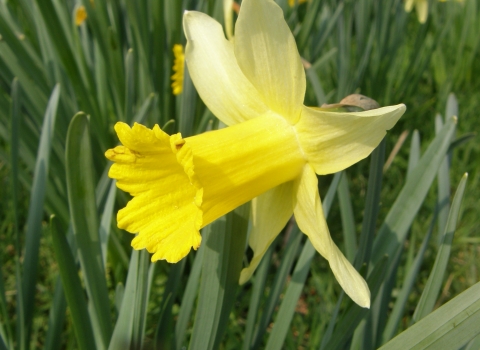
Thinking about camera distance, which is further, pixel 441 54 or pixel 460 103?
pixel 441 54

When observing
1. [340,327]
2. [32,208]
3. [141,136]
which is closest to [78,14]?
[32,208]

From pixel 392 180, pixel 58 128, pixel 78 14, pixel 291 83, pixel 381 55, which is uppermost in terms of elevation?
pixel 291 83

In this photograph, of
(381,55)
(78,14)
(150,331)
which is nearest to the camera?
(150,331)

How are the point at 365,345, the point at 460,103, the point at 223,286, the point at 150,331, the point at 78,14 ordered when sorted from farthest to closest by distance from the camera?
1. the point at 460,103
2. the point at 78,14
3. the point at 150,331
4. the point at 365,345
5. the point at 223,286

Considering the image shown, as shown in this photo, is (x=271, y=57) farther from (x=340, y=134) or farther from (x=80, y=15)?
(x=80, y=15)

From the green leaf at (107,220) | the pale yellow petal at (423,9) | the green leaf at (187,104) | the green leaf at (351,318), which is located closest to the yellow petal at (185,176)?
the green leaf at (351,318)

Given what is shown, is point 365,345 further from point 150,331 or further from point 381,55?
point 381,55

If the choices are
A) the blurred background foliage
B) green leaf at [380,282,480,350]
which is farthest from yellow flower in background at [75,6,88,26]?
green leaf at [380,282,480,350]
